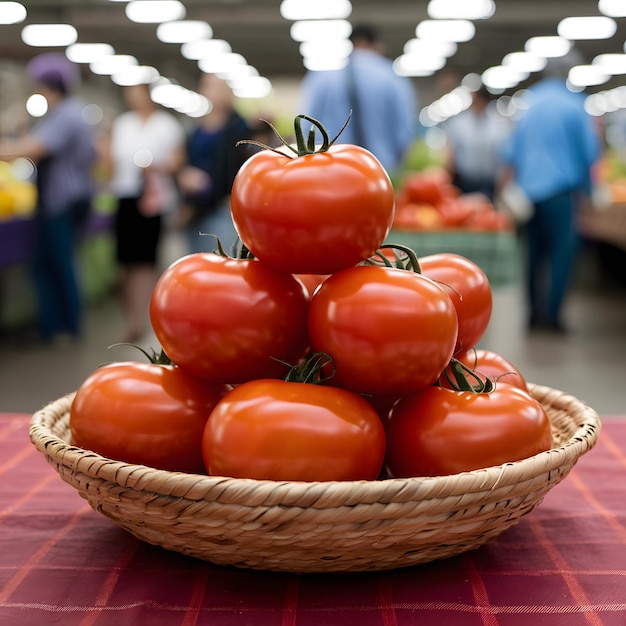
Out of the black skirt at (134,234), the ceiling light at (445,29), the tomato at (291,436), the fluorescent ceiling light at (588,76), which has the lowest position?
the fluorescent ceiling light at (588,76)

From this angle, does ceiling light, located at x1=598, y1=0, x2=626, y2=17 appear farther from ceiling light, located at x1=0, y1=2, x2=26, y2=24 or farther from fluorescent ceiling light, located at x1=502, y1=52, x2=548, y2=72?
ceiling light, located at x1=0, y1=2, x2=26, y2=24

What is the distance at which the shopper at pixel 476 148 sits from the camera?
7113 millimetres

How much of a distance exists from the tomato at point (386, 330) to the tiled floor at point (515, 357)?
Result: 2.89 meters

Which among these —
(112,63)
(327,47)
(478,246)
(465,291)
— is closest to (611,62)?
(327,47)

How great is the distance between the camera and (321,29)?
1449 centimetres

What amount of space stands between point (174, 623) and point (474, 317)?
520mm

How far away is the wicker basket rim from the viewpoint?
72 centimetres

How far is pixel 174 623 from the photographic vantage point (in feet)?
2.37

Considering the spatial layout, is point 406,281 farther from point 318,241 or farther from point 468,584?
point 468,584

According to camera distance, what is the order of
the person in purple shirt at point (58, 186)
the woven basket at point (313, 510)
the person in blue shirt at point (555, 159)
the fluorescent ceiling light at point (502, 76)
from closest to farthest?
1. the woven basket at point (313, 510)
2. the person in purple shirt at point (58, 186)
3. the person in blue shirt at point (555, 159)
4. the fluorescent ceiling light at point (502, 76)

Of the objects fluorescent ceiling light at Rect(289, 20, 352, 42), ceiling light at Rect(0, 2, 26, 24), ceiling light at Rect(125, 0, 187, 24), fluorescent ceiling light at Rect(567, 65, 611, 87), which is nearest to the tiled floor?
ceiling light at Rect(125, 0, 187, 24)

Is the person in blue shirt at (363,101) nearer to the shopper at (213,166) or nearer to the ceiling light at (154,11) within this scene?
the shopper at (213,166)

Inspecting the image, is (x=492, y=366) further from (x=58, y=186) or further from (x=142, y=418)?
(x=58, y=186)

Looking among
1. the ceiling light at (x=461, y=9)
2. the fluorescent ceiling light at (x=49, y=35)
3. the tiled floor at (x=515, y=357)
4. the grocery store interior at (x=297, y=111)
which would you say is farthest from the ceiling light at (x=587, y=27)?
the tiled floor at (x=515, y=357)
